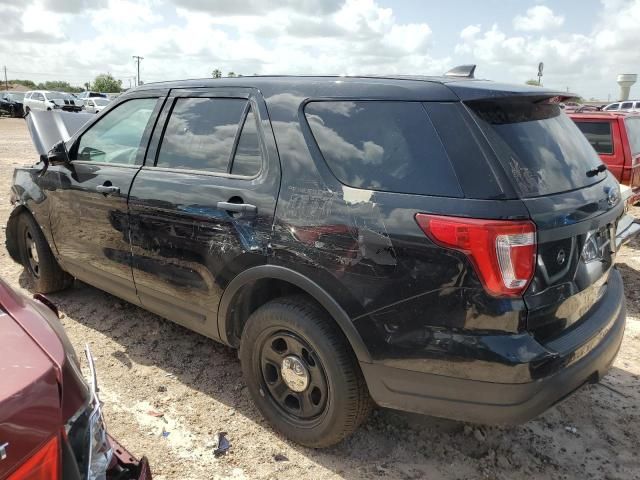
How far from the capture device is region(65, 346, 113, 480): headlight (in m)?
1.35

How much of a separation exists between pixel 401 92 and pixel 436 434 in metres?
1.84

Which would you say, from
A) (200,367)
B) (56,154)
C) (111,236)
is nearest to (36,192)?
(56,154)

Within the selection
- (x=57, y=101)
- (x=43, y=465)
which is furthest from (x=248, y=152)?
(x=57, y=101)

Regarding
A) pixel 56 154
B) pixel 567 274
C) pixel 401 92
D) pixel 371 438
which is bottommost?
pixel 371 438

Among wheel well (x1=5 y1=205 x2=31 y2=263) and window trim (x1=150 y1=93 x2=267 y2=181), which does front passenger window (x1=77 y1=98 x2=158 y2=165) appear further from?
wheel well (x1=5 y1=205 x2=31 y2=263)

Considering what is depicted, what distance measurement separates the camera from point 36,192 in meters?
4.27

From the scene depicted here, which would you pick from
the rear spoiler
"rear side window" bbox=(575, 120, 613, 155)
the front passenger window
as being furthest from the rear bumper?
"rear side window" bbox=(575, 120, 613, 155)

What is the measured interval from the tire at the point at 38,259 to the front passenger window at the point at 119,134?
965mm

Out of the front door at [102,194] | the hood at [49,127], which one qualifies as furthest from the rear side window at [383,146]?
the hood at [49,127]

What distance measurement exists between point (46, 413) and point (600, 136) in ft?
25.4

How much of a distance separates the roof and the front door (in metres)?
0.95

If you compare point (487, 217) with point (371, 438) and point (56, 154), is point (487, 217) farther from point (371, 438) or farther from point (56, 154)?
point (56, 154)

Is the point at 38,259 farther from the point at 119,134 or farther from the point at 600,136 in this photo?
the point at 600,136

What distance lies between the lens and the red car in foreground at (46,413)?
3.83 feet
